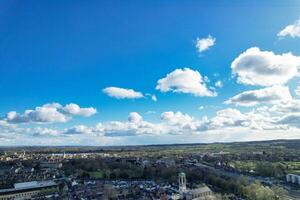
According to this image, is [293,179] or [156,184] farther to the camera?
[293,179]

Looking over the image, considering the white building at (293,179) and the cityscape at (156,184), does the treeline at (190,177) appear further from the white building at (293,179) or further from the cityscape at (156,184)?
the white building at (293,179)

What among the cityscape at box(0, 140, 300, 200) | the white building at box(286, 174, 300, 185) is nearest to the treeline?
the cityscape at box(0, 140, 300, 200)

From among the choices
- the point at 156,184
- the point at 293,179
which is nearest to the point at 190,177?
the point at 156,184

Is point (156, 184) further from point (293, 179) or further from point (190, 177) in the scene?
point (293, 179)

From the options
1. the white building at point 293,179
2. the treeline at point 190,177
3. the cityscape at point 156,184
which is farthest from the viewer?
the white building at point 293,179

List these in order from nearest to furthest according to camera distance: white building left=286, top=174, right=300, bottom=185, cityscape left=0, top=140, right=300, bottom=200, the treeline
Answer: the treeline → cityscape left=0, top=140, right=300, bottom=200 → white building left=286, top=174, right=300, bottom=185

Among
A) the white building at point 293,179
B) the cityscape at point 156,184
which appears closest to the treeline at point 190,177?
the cityscape at point 156,184

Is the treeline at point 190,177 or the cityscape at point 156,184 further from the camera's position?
the cityscape at point 156,184

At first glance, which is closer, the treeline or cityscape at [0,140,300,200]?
the treeline

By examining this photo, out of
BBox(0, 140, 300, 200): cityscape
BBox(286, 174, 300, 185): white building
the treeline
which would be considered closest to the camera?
the treeline

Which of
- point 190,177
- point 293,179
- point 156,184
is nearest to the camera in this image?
point 156,184

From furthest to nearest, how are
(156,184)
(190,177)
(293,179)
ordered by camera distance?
(190,177) < (293,179) < (156,184)

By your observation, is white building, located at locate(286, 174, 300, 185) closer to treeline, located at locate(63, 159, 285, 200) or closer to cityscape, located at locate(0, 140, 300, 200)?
cityscape, located at locate(0, 140, 300, 200)
